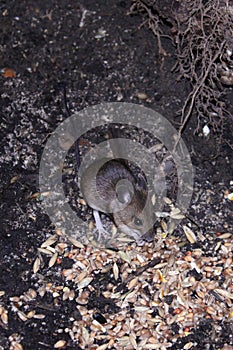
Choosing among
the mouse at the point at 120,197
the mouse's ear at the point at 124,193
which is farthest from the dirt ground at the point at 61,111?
the mouse's ear at the point at 124,193

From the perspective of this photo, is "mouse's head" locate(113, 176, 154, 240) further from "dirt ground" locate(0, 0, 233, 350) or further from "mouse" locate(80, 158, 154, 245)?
"dirt ground" locate(0, 0, 233, 350)

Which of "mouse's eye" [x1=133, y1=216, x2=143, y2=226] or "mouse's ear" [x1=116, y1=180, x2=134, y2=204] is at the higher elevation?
"mouse's ear" [x1=116, y1=180, x2=134, y2=204]

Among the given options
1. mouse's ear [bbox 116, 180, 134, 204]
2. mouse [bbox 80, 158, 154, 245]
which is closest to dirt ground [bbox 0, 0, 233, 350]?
mouse [bbox 80, 158, 154, 245]

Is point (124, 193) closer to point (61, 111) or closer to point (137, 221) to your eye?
point (137, 221)

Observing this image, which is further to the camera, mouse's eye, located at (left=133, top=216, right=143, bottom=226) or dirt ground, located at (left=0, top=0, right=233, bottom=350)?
mouse's eye, located at (left=133, top=216, right=143, bottom=226)

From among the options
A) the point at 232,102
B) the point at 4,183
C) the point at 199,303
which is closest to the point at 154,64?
the point at 232,102

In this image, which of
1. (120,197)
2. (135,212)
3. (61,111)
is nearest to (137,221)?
(135,212)

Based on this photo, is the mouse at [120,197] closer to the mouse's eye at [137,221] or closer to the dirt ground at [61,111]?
the mouse's eye at [137,221]
